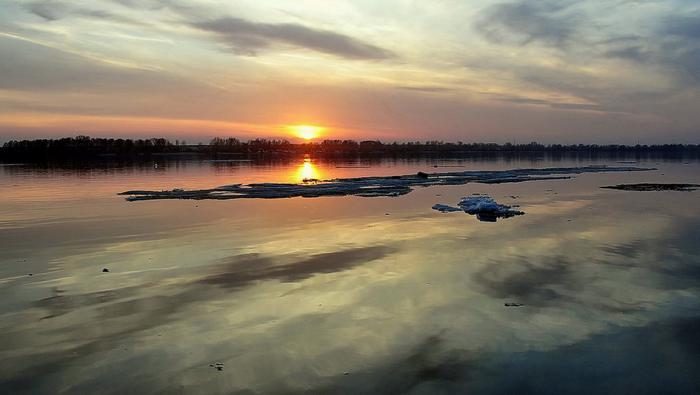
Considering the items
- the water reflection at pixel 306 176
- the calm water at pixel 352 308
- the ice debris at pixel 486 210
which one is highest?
the water reflection at pixel 306 176

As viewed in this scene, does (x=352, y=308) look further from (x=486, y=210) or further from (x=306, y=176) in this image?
(x=306, y=176)

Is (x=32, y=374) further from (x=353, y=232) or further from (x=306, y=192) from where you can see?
(x=306, y=192)

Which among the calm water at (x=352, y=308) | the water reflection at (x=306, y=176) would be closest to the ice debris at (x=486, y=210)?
the calm water at (x=352, y=308)

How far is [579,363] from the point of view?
8.09m

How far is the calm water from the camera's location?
771 cm

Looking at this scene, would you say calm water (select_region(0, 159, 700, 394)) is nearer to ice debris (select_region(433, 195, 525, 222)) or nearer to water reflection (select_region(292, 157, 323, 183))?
ice debris (select_region(433, 195, 525, 222))

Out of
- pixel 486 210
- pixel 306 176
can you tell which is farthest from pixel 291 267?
pixel 306 176

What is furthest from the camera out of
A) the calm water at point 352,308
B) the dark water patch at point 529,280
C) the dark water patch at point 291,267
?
the dark water patch at point 291,267

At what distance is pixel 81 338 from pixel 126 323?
A: 0.90 meters

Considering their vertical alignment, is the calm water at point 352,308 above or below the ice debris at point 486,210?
below

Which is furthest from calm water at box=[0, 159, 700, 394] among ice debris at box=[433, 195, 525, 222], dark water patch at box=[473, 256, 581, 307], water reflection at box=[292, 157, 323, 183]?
water reflection at box=[292, 157, 323, 183]

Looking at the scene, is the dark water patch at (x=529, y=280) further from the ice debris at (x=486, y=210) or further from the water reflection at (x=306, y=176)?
the water reflection at (x=306, y=176)

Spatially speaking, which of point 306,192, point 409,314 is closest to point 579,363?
point 409,314

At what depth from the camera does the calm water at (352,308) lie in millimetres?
7707
